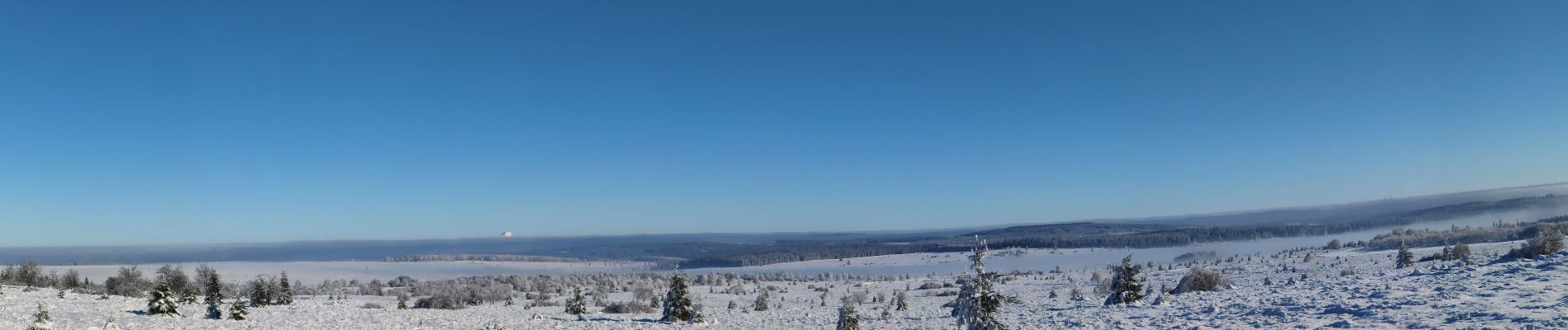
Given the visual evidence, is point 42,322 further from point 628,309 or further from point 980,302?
point 980,302

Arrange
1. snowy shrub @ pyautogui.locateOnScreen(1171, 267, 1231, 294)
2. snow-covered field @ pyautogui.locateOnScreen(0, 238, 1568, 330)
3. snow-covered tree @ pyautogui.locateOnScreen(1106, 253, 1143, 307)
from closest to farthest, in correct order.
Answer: snow-covered field @ pyautogui.locateOnScreen(0, 238, 1568, 330), snow-covered tree @ pyautogui.locateOnScreen(1106, 253, 1143, 307), snowy shrub @ pyautogui.locateOnScreen(1171, 267, 1231, 294)

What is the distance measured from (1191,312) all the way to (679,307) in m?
16.6

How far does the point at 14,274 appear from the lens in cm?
3328

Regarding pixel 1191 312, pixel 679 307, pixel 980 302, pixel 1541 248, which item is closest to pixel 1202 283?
pixel 1191 312

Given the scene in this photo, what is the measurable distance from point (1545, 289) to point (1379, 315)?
12.6 ft

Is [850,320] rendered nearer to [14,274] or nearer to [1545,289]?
[1545,289]

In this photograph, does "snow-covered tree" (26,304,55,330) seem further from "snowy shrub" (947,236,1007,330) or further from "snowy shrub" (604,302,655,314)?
"snowy shrub" (947,236,1007,330)

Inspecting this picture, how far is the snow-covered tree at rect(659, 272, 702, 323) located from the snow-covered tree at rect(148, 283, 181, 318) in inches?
583

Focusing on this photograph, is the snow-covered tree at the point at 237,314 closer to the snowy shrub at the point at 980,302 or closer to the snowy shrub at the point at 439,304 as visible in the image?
the snowy shrub at the point at 439,304

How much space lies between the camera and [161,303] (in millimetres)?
21250

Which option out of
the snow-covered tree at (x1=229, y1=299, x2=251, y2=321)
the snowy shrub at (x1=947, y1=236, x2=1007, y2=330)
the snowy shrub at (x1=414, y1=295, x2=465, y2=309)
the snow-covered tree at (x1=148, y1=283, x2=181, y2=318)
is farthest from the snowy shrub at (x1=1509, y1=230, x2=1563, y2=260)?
the snow-covered tree at (x1=148, y1=283, x2=181, y2=318)

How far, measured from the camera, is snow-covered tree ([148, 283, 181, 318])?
832 inches

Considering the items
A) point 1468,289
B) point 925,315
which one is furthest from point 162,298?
point 1468,289

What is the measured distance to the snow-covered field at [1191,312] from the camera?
14234mm
